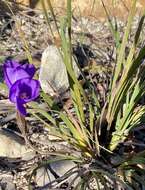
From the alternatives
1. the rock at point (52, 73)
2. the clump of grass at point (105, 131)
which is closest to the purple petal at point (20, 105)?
the clump of grass at point (105, 131)

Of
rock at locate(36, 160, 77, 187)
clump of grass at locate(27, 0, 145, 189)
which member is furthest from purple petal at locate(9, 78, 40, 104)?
rock at locate(36, 160, 77, 187)

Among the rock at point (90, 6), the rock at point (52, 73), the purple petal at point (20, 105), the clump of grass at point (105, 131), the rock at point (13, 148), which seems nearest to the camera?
the purple petal at point (20, 105)

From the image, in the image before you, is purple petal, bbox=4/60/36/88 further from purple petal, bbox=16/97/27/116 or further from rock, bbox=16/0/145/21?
rock, bbox=16/0/145/21

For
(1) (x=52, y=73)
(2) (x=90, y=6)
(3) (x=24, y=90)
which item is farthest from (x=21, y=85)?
(2) (x=90, y=6)

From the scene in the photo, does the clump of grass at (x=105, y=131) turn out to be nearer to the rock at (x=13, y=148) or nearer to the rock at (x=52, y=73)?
the rock at (x=13, y=148)

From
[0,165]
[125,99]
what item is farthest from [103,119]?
[0,165]

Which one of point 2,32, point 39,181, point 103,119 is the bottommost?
point 39,181

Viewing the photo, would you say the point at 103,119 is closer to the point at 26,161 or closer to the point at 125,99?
the point at 125,99
